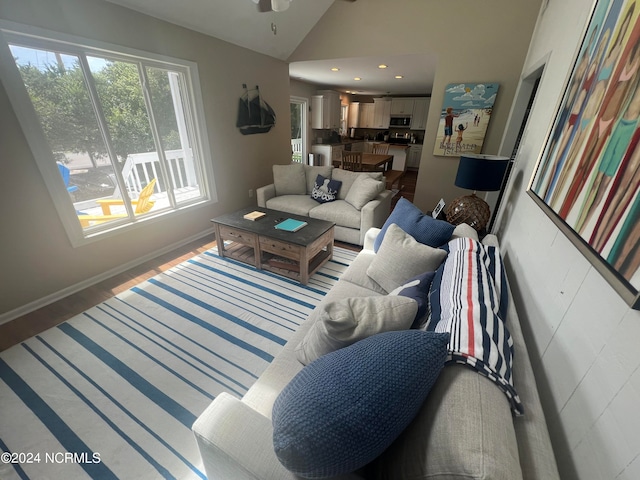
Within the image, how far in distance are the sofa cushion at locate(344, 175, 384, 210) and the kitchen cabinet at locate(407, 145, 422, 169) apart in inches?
222

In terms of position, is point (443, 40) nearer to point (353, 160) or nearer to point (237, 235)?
point (353, 160)

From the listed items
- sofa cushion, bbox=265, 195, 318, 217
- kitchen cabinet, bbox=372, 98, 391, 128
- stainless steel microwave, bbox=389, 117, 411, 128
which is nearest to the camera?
sofa cushion, bbox=265, 195, 318, 217

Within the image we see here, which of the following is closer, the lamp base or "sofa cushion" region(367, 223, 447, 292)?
"sofa cushion" region(367, 223, 447, 292)

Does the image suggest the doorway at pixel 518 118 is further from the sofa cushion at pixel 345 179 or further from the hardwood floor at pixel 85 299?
the hardwood floor at pixel 85 299

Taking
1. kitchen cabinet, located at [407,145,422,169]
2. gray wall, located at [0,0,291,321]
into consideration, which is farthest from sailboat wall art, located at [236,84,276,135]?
kitchen cabinet, located at [407,145,422,169]

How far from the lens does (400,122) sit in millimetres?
7793

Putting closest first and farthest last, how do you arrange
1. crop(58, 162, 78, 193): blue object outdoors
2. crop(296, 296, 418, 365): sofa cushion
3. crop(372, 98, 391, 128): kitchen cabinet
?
crop(296, 296, 418, 365): sofa cushion
crop(58, 162, 78, 193): blue object outdoors
crop(372, 98, 391, 128): kitchen cabinet

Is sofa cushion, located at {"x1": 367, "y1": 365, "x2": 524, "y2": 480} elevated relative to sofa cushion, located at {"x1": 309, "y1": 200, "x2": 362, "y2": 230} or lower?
elevated

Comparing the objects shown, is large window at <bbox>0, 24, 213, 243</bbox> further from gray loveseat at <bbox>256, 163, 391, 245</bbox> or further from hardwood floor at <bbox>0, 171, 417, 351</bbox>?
gray loveseat at <bbox>256, 163, 391, 245</bbox>

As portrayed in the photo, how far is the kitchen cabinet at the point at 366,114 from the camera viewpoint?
8144 millimetres

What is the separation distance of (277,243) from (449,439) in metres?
1.91

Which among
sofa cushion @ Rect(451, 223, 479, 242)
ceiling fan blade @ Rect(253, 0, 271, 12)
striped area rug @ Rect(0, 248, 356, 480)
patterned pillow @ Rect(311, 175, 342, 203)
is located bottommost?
striped area rug @ Rect(0, 248, 356, 480)

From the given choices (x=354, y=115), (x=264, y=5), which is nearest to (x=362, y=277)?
(x=264, y=5)

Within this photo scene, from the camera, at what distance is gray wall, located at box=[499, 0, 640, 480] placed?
0.56 meters
